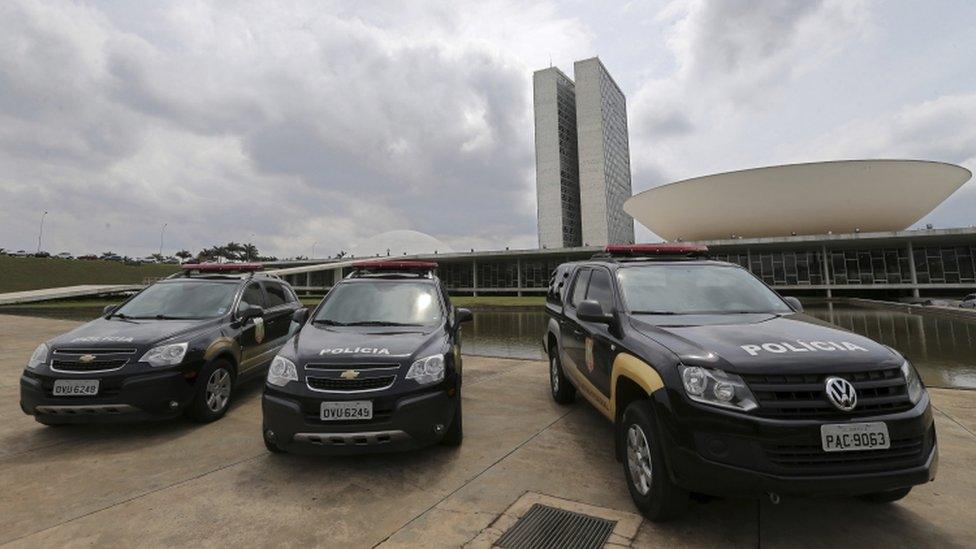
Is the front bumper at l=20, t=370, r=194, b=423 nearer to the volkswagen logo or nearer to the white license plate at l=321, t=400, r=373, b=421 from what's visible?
the white license plate at l=321, t=400, r=373, b=421

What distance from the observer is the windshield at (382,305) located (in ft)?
15.8

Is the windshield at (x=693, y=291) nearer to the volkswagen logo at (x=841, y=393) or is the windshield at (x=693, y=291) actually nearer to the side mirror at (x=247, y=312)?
the volkswagen logo at (x=841, y=393)

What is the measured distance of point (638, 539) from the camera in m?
2.64

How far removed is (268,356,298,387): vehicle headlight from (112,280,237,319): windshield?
236 cm

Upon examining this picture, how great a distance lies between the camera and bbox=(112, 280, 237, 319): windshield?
550 cm

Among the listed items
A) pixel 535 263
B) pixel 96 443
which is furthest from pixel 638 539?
pixel 535 263

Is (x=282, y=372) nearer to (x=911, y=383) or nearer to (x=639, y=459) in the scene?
(x=639, y=459)

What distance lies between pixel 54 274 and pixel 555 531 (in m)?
65.2

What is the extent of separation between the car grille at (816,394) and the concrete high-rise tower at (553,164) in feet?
342

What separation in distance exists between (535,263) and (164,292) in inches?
1793

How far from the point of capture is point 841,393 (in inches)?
95.9

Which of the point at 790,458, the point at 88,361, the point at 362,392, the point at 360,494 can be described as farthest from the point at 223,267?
the point at 790,458

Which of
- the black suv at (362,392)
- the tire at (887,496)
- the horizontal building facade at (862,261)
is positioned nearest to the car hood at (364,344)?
the black suv at (362,392)

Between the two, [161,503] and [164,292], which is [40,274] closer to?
[164,292]
